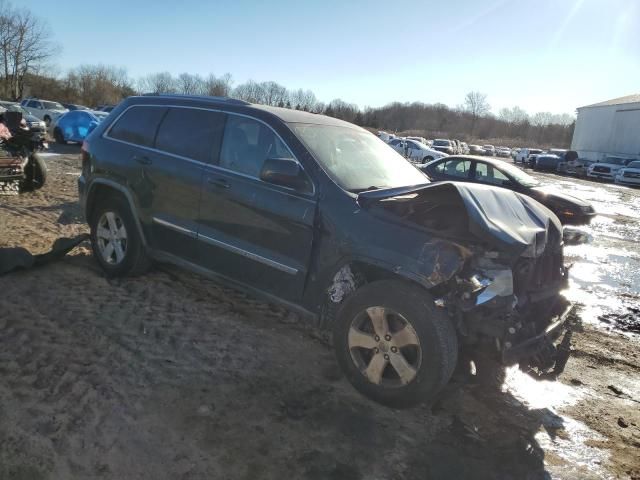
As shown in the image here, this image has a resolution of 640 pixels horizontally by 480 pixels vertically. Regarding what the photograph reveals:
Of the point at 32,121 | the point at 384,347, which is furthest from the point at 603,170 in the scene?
the point at 384,347

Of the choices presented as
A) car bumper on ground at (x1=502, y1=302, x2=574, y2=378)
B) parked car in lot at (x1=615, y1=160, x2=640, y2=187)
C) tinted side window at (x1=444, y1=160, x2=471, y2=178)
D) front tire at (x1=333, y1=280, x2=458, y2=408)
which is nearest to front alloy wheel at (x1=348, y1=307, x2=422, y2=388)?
front tire at (x1=333, y1=280, x2=458, y2=408)

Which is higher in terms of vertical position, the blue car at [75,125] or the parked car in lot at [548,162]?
the parked car in lot at [548,162]

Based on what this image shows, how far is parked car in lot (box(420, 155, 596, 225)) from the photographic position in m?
9.80

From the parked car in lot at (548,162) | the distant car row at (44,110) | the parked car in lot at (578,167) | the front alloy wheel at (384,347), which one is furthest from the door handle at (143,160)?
the parked car in lot at (548,162)

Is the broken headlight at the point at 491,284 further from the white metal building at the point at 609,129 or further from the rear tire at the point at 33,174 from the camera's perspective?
the white metal building at the point at 609,129

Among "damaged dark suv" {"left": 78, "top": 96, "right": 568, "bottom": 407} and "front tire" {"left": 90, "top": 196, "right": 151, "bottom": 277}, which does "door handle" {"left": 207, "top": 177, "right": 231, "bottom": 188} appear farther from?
"front tire" {"left": 90, "top": 196, "right": 151, "bottom": 277}

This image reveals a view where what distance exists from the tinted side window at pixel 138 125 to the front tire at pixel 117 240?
0.61 meters

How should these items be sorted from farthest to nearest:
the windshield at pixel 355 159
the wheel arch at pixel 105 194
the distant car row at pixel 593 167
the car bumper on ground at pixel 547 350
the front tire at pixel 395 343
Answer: the distant car row at pixel 593 167
the wheel arch at pixel 105 194
the windshield at pixel 355 159
the car bumper on ground at pixel 547 350
the front tire at pixel 395 343

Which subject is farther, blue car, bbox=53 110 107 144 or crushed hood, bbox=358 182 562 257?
blue car, bbox=53 110 107 144

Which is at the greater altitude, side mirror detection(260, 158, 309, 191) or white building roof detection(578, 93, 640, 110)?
white building roof detection(578, 93, 640, 110)

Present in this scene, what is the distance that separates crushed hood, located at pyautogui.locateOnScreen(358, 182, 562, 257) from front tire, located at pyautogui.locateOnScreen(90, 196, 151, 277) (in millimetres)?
2476

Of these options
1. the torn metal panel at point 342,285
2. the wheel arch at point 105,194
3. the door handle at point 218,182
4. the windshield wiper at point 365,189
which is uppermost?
the windshield wiper at point 365,189

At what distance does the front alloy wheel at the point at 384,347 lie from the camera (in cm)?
307

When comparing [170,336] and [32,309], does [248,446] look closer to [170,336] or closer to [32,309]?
[170,336]
